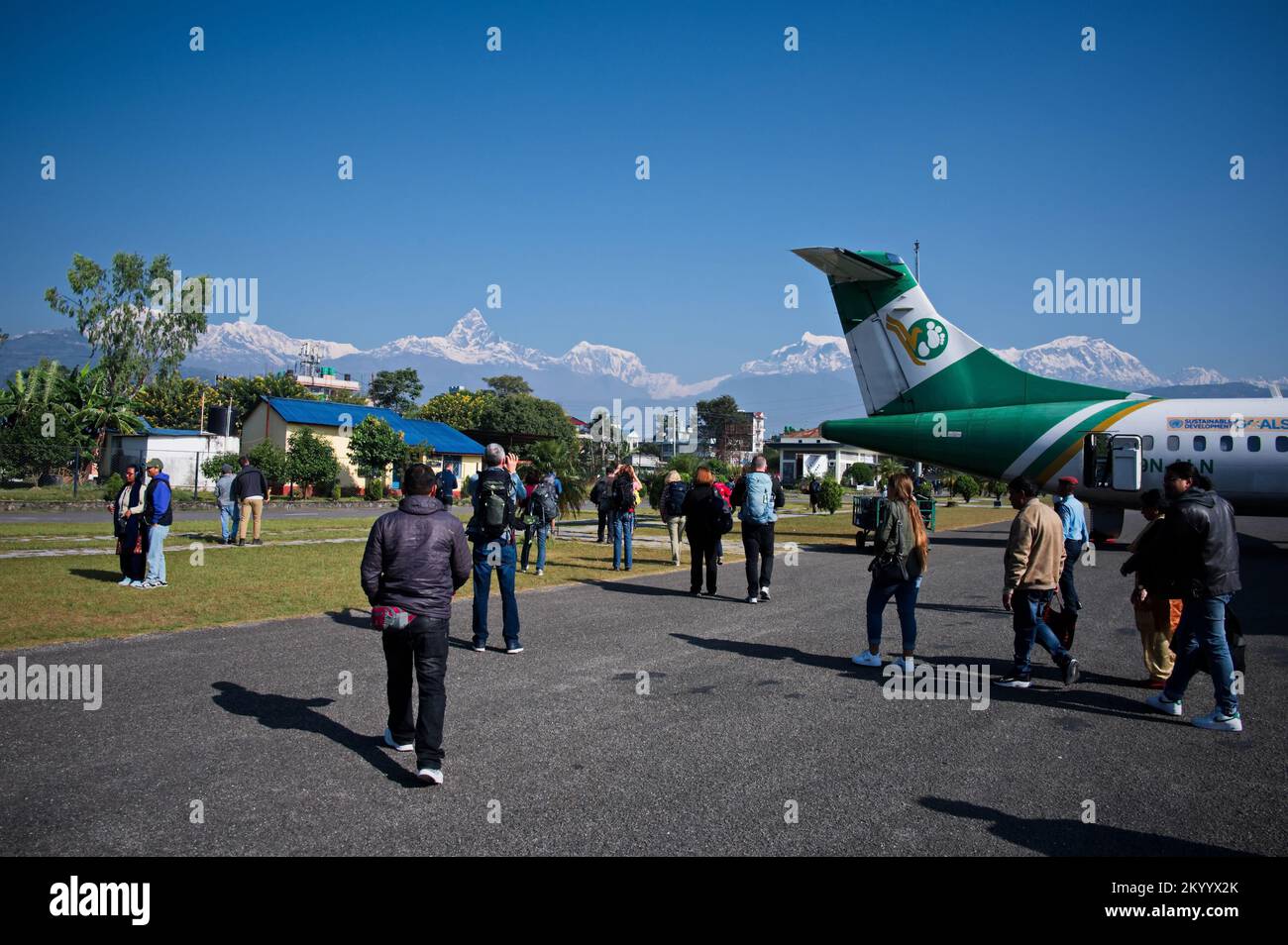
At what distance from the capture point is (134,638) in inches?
329

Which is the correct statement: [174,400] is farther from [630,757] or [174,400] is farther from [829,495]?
[630,757]

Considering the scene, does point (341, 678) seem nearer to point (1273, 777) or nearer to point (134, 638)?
point (134, 638)

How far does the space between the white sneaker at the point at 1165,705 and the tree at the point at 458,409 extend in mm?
84092

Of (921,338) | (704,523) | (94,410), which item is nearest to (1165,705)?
(704,523)

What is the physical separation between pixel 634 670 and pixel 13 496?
1136 inches

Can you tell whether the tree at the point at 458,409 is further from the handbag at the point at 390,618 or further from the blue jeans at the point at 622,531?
the handbag at the point at 390,618

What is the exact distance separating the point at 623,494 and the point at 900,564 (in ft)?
27.0

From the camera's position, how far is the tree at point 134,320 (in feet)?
167

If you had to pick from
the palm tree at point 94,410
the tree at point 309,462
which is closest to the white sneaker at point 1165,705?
the tree at point 309,462

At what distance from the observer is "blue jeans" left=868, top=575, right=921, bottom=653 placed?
25.5 ft

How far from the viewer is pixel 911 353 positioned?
22344mm

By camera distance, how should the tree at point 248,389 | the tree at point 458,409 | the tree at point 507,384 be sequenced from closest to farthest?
the tree at point 248,389 < the tree at point 458,409 < the tree at point 507,384

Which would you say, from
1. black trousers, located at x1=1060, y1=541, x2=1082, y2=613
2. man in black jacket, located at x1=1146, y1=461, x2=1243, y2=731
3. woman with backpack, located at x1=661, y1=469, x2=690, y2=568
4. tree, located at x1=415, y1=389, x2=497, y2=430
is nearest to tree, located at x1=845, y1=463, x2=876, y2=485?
tree, located at x1=415, y1=389, x2=497, y2=430
